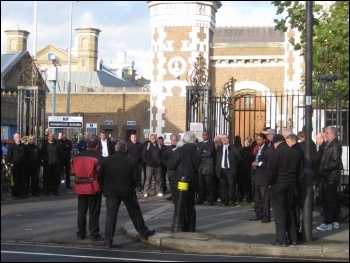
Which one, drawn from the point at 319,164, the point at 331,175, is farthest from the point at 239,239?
the point at 319,164

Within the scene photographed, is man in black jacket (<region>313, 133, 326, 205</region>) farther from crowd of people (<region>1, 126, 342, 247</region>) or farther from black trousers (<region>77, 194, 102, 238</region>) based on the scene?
black trousers (<region>77, 194, 102, 238</region>)

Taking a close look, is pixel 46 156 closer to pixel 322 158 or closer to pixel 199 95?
pixel 199 95

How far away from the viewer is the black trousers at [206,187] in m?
20.7

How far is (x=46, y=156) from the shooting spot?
909 inches

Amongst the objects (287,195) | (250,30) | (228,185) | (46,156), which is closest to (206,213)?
(228,185)

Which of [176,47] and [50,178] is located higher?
[176,47]

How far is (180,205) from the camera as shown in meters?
14.5

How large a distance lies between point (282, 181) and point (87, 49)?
88.2 m

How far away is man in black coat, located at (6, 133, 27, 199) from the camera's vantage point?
2155cm

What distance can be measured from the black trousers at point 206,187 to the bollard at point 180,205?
6147mm

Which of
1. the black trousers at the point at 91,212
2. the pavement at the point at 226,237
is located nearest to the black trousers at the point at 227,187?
the pavement at the point at 226,237

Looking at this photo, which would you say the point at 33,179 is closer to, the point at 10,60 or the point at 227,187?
the point at 227,187

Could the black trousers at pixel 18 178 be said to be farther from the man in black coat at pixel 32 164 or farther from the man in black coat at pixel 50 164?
the man in black coat at pixel 50 164

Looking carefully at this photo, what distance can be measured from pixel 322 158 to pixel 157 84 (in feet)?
75.8
